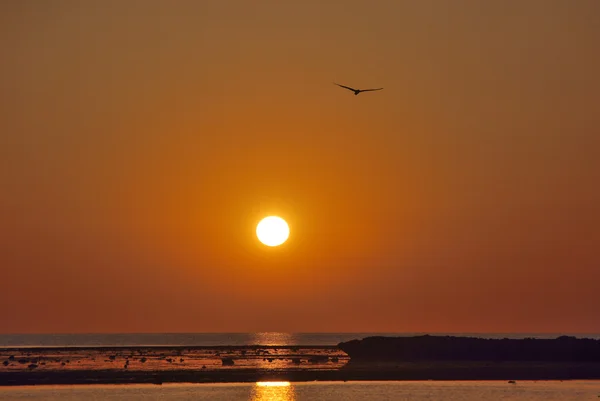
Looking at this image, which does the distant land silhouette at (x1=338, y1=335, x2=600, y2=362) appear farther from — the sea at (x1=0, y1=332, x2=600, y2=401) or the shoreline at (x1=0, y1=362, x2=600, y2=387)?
the sea at (x1=0, y1=332, x2=600, y2=401)

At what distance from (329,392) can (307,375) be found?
→ 14.7 m

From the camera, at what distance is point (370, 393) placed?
67938 millimetres

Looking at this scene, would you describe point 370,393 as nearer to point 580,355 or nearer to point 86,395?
point 86,395

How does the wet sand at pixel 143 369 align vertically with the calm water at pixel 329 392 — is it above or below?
above

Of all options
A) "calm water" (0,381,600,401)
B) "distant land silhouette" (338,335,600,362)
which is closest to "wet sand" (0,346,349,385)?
"calm water" (0,381,600,401)

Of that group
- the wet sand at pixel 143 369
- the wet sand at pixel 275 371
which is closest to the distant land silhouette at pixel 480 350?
the wet sand at pixel 275 371

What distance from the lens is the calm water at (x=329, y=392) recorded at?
65.2 metres

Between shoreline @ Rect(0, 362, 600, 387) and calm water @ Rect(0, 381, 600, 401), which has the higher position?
shoreline @ Rect(0, 362, 600, 387)

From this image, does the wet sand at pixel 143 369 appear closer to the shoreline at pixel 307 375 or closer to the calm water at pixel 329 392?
the shoreline at pixel 307 375

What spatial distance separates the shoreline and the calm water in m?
4.17

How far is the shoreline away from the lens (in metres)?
79.5

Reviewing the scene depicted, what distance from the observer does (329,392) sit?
69062 millimetres

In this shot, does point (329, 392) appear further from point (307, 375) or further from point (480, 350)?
point (480, 350)

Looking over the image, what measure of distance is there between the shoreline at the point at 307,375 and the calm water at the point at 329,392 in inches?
164
